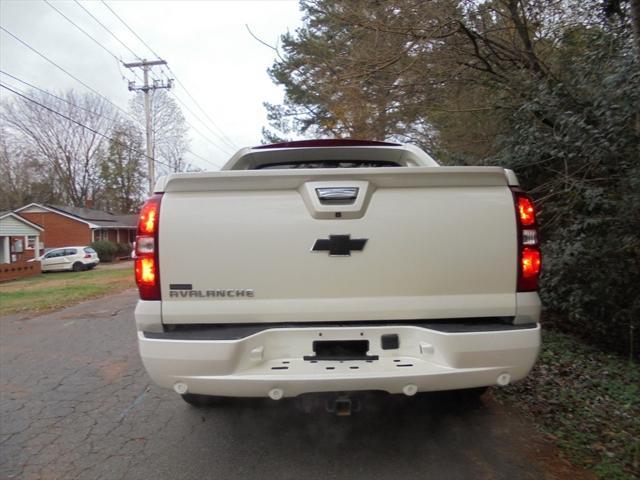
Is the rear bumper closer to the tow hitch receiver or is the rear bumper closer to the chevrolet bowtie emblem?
the tow hitch receiver

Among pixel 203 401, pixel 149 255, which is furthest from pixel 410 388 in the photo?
pixel 203 401

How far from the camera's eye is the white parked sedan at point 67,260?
29.6 m

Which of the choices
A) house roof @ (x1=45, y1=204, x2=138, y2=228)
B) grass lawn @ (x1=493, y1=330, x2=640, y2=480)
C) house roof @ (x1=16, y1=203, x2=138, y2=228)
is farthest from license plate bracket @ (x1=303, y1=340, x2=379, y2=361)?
house roof @ (x1=45, y1=204, x2=138, y2=228)

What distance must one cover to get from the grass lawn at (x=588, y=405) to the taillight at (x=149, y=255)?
2676 millimetres

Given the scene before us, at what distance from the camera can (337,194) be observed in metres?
2.53

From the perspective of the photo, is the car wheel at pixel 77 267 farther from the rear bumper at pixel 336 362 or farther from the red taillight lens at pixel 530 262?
the red taillight lens at pixel 530 262

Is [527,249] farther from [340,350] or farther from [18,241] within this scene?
[18,241]

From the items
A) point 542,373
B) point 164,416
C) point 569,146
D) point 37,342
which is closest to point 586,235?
point 569,146

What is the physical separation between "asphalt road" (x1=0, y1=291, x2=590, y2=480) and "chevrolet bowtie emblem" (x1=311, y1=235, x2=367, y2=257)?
1155 mm

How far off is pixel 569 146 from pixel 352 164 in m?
3.14

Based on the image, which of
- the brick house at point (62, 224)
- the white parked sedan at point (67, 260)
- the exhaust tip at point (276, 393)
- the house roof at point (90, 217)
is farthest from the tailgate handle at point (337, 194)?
the house roof at point (90, 217)

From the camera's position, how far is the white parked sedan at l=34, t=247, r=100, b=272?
29562 millimetres

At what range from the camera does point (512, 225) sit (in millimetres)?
2514

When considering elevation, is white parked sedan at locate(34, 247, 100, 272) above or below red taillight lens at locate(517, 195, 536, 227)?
below
